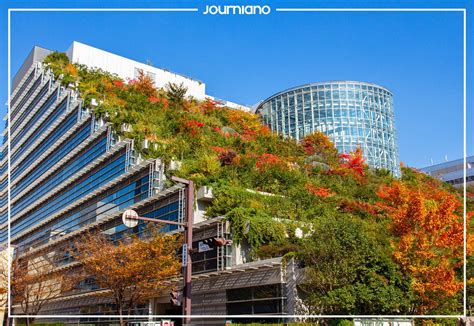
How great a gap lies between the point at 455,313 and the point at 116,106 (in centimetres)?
3457

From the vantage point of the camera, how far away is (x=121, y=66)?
71.2 metres

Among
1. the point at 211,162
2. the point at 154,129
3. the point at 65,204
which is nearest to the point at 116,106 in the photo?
the point at 154,129

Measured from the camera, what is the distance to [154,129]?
44.2 meters

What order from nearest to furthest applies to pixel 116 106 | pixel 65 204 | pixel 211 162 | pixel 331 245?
pixel 331 245 → pixel 211 162 → pixel 116 106 → pixel 65 204

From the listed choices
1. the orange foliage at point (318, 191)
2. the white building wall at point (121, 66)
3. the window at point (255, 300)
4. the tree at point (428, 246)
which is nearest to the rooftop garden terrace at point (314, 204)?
the tree at point (428, 246)

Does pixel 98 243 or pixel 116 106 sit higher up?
pixel 116 106

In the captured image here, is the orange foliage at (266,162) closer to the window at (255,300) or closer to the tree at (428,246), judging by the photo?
the window at (255,300)

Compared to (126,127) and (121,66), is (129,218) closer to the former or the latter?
(126,127)

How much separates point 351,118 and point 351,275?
4478 centimetres

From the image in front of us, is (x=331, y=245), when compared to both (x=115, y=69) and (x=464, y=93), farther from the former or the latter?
(x=115, y=69)

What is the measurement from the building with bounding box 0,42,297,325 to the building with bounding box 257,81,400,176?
1683cm

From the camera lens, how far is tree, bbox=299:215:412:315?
22.1 meters

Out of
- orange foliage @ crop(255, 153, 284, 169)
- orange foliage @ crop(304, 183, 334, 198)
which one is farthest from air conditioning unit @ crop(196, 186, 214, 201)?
orange foliage @ crop(304, 183, 334, 198)

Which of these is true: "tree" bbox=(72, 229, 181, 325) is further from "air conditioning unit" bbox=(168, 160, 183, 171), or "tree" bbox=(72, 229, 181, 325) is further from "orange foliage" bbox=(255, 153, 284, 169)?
"orange foliage" bbox=(255, 153, 284, 169)
